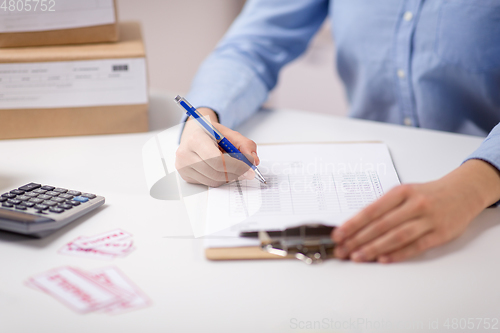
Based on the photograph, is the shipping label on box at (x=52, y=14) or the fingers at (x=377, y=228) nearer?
the fingers at (x=377, y=228)

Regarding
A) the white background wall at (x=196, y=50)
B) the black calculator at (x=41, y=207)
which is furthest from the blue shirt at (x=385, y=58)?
the white background wall at (x=196, y=50)

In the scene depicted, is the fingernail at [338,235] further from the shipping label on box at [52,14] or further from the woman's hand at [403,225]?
the shipping label on box at [52,14]

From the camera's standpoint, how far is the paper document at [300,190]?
421mm

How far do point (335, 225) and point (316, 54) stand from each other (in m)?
1.61

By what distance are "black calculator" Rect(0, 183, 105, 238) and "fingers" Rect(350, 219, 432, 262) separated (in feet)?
0.93

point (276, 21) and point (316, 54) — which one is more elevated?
point (276, 21)

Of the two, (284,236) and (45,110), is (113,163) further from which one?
(284,236)

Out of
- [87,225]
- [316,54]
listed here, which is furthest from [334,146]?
[316,54]

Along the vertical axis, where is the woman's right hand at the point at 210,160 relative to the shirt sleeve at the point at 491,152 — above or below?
below

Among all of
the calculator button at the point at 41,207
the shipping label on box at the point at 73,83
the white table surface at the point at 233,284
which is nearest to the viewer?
the white table surface at the point at 233,284

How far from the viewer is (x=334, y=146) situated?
0.59 m

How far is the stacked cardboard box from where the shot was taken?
0.64 meters

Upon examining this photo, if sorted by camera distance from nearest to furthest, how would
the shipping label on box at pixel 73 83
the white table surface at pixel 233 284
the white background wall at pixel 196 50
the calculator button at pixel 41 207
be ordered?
1. the white table surface at pixel 233 284
2. the calculator button at pixel 41 207
3. the shipping label on box at pixel 73 83
4. the white background wall at pixel 196 50

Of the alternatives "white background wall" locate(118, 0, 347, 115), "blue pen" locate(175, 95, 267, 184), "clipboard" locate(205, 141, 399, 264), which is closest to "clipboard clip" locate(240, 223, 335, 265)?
"clipboard" locate(205, 141, 399, 264)
